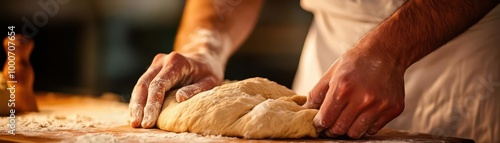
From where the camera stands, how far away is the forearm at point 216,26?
2209mm

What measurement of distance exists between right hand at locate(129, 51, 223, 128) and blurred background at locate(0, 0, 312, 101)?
8.87 ft

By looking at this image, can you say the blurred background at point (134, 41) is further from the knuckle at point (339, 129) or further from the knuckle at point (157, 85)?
the knuckle at point (339, 129)

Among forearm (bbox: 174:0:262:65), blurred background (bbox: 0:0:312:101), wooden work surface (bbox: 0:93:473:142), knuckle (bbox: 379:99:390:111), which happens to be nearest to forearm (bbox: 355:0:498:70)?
knuckle (bbox: 379:99:390:111)

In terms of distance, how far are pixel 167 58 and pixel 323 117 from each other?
24.3 inches

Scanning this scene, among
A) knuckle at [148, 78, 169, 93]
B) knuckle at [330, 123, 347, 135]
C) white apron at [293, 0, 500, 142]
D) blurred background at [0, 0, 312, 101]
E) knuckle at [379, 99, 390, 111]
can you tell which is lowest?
blurred background at [0, 0, 312, 101]

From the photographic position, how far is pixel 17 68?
7.27 feet

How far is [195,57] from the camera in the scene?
2010mm

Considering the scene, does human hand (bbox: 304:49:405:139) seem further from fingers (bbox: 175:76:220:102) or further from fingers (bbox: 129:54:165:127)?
fingers (bbox: 129:54:165:127)

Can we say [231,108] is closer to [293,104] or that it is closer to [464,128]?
[293,104]

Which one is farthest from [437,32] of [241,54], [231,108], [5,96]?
[241,54]

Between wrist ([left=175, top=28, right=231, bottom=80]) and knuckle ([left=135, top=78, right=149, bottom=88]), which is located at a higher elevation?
knuckle ([left=135, top=78, right=149, bottom=88])

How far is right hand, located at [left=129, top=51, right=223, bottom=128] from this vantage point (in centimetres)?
169

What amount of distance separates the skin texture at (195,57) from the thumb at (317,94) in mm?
390

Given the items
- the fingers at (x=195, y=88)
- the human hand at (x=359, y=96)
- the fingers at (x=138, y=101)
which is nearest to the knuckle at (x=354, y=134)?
the human hand at (x=359, y=96)
